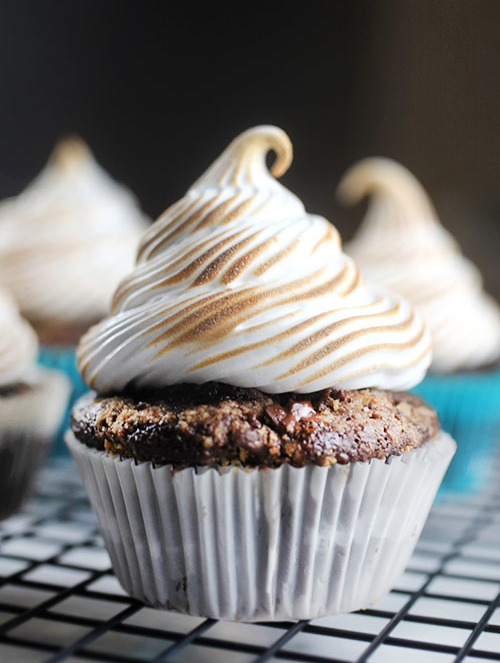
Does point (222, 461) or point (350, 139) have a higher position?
point (350, 139)

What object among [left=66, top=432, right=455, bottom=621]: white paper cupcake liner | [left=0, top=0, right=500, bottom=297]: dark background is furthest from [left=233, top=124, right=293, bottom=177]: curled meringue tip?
[left=0, top=0, right=500, bottom=297]: dark background

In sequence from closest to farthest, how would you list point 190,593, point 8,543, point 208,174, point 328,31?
1. point 190,593
2. point 208,174
3. point 8,543
4. point 328,31

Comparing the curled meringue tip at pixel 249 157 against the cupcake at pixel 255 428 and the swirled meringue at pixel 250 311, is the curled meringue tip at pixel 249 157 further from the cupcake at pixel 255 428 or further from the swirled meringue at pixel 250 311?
the cupcake at pixel 255 428

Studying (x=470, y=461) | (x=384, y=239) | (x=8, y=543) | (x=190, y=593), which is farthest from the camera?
(x=384, y=239)

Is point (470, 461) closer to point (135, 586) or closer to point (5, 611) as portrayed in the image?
point (135, 586)

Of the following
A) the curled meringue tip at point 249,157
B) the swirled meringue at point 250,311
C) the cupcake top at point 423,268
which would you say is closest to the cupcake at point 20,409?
the swirled meringue at point 250,311

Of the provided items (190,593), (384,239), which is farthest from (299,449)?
(384,239)
